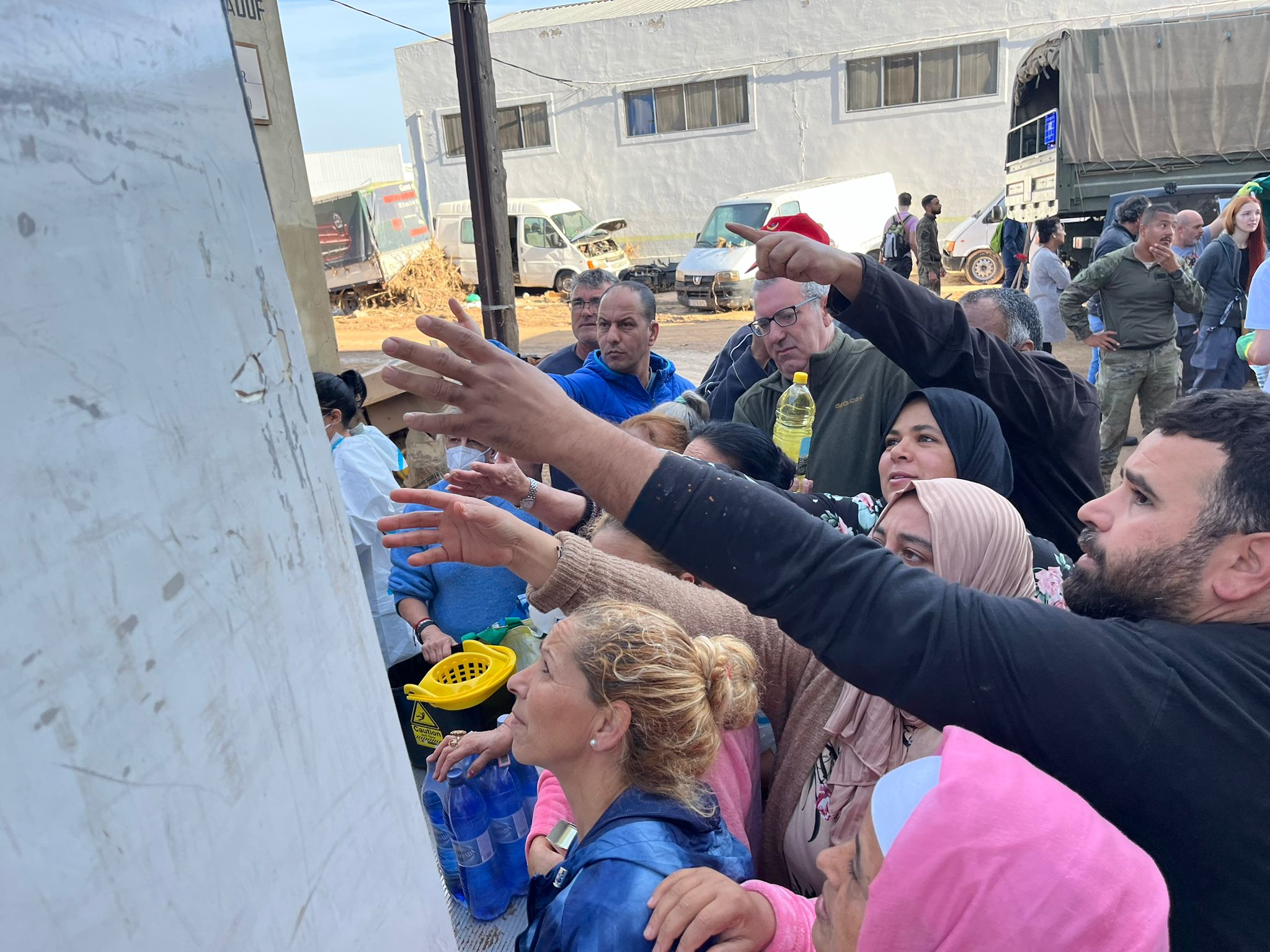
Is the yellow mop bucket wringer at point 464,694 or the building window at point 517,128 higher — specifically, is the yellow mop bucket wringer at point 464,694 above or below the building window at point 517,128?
below

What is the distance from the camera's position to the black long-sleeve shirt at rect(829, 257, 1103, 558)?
251cm

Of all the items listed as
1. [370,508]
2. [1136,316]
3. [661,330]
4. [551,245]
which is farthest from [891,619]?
[551,245]

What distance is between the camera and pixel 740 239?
48.1 feet

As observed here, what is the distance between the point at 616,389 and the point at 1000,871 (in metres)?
3.43

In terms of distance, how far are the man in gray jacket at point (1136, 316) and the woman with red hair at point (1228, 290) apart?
0.43 ft

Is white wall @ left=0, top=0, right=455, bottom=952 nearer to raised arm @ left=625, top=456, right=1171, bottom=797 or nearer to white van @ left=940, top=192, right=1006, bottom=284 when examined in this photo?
raised arm @ left=625, top=456, right=1171, bottom=797

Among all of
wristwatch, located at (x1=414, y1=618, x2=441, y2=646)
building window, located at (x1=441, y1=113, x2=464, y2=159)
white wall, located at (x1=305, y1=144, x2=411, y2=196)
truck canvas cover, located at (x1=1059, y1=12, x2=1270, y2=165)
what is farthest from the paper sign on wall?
white wall, located at (x1=305, y1=144, x2=411, y2=196)

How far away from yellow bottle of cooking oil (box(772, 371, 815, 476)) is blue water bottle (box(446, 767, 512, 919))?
5.85 ft

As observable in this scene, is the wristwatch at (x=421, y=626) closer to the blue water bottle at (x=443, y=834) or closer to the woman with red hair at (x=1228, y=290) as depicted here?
the blue water bottle at (x=443, y=834)

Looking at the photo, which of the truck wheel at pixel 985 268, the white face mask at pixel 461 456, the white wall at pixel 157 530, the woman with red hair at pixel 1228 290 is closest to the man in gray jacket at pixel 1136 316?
the woman with red hair at pixel 1228 290

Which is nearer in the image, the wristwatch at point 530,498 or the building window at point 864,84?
the wristwatch at point 530,498

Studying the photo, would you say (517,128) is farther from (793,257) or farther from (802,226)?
(793,257)

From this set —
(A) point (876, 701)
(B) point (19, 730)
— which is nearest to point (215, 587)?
(B) point (19, 730)

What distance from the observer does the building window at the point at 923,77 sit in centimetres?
1877
